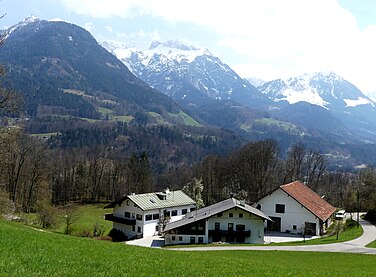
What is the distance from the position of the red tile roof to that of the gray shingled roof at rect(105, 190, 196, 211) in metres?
19.4

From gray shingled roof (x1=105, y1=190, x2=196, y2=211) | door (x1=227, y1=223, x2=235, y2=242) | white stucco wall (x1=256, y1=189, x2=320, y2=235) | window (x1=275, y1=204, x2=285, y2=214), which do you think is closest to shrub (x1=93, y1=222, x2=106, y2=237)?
gray shingled roof (x1=105, y1=190, x2=196, y2=211)

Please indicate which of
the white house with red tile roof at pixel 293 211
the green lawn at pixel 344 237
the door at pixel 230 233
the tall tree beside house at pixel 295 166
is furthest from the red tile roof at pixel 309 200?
the tall tree beside house at pixel 295 166

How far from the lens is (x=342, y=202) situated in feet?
343

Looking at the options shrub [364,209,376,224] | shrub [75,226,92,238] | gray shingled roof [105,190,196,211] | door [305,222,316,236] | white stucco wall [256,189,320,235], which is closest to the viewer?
shrub [75,226,92,238]

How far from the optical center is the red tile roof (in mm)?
67375

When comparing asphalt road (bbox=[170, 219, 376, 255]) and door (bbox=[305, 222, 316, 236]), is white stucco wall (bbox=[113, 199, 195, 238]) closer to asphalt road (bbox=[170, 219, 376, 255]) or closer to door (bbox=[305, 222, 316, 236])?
asphalt road (bbox=[170, 219, 376, 255])

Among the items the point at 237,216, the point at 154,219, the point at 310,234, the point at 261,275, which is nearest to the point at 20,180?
the point at 154,219

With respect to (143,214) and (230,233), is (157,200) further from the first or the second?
(230,233)

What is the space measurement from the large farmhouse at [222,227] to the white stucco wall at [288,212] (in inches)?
312

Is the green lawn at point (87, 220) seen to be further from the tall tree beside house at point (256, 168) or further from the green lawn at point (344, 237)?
the green lawn at point (344, 237)

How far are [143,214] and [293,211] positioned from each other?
80.2ft

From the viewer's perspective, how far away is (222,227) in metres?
63.5

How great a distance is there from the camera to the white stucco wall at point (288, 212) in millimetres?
67562

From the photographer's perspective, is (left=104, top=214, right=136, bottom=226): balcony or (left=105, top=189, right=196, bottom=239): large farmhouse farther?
(left=104, top=214, right=136, bottom=226): balcony
